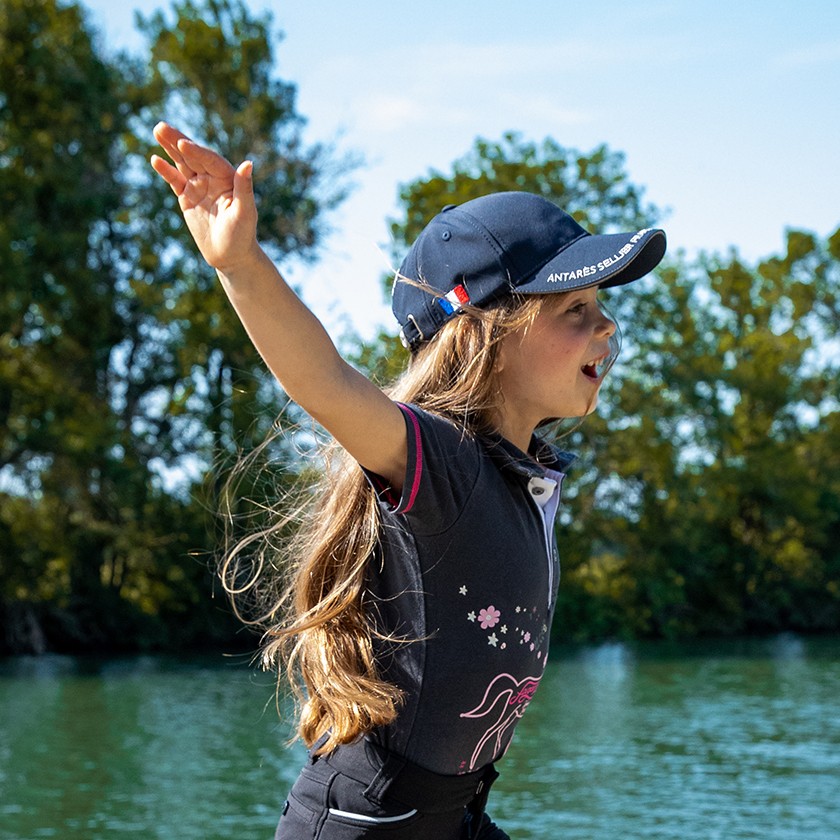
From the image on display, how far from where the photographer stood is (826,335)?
30.5 m

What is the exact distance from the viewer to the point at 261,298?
161 cm

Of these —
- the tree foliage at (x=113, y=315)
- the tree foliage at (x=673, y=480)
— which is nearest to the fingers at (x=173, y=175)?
the tree foliage at (x=113, y=315)

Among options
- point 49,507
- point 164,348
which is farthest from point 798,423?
point 49,507

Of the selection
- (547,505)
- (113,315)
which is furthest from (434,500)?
(113,315)

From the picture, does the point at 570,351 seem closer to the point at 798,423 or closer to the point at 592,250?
the point at 592,250

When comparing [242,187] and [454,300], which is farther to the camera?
[454,300]

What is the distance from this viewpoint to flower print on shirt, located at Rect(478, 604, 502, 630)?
1.88 m

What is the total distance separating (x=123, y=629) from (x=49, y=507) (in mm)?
2333

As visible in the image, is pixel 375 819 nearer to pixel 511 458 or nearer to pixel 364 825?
pixel 364 825

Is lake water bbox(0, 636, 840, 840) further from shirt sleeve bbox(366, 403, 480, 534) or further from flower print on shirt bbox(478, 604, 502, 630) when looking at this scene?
shirt sleeve bbox(366, 403, 480, 534)

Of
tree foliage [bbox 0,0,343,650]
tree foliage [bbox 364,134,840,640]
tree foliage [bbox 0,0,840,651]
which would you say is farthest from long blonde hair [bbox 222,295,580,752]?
tree foliage [bbox 364,134,840,640]

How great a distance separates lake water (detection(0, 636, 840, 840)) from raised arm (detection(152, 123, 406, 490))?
6607mm

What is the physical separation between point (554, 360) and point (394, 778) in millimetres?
712

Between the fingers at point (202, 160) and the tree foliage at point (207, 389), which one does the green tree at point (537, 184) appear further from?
the fingers at point (202, 160)
